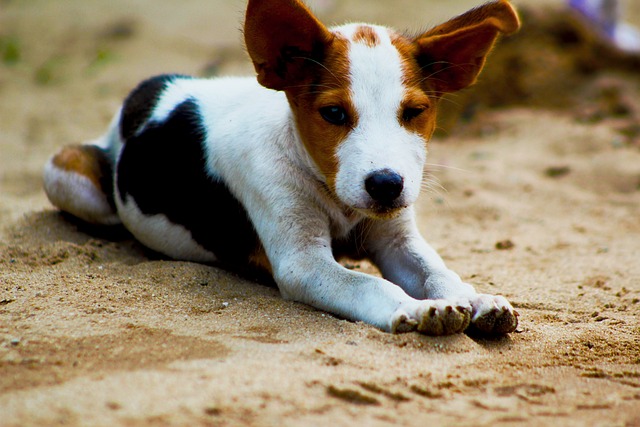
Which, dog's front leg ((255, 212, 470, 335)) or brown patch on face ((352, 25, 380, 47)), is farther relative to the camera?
brown patch on face ((352, 25, 380, 47))

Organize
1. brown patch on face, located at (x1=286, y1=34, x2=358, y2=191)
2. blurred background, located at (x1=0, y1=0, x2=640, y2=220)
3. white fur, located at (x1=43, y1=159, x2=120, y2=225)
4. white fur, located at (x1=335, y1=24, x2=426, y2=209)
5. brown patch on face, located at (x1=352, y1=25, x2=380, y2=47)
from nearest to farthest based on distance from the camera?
white fur, located at (x1=335, y1=24, x2=426, y2=209) → brown patch on face, located at (x1=286, y1=34, x2=358, y2=191) → brown patch on face, located at (x1=352, y1=25, x2=380, y2=47) → white fur, located at (x1=43, y1=159, x2=120, y2=225) → blurred background, located at (x1=0, y1=0, x2=640, y2=220)

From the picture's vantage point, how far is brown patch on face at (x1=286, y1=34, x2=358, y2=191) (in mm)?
4391

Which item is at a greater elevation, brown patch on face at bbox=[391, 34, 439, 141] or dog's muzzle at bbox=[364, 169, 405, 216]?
A: brown patch on face at bbox=[391, 34, 439, 141]

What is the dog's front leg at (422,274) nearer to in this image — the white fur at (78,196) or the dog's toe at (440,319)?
the dog's toe at (440,319)

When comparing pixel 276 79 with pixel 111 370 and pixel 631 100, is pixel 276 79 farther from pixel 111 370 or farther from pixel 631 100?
pixel 631 100

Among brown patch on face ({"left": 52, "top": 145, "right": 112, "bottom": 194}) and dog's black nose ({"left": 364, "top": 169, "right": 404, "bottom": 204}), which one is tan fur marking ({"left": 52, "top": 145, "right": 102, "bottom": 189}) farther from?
dog's black nose ({"left": 364, "top": 169, "right": 404, "bottom": 204})

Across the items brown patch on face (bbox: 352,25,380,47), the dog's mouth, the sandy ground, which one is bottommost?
the sandy ground

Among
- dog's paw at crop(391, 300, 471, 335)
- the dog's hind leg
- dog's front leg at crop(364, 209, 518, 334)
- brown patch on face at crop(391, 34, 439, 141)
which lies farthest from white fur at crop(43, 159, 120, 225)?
dog's paw at crop(391, 300, 471, 335)

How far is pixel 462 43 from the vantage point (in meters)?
4.78

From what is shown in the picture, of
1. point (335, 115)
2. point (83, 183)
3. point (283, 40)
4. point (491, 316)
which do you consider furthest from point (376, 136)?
point (83, 183)

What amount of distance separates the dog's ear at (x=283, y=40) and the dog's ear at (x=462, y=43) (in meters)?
0.69

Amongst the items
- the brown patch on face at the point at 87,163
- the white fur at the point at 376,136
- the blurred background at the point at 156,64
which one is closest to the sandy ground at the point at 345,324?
the blurred background at the point at 156,64

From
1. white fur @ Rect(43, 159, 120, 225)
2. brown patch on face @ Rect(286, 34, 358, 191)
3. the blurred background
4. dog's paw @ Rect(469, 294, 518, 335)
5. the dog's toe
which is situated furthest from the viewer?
the blurred background

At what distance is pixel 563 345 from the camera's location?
4117mm
